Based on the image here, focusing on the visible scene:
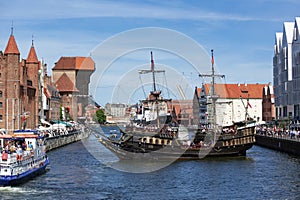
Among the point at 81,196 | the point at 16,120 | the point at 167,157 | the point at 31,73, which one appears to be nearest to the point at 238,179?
the point at 81,196

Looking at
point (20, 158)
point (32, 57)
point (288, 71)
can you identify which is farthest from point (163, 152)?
point (288, 71)

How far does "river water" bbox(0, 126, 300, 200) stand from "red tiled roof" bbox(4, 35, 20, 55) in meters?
42.3

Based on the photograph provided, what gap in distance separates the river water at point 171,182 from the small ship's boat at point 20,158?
0.76 m

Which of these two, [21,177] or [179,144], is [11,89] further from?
[21,177]

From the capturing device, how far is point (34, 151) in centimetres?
5431

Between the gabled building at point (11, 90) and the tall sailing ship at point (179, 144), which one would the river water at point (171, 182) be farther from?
the gabled building at point (11, 90)

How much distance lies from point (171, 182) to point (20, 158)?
43.1 feet

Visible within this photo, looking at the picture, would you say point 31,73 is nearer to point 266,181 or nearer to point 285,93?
point 285,93

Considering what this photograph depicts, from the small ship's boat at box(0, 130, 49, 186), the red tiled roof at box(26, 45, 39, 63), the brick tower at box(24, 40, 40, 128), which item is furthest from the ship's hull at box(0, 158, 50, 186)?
the red tiled roof at box(26, 45, 39, 63)

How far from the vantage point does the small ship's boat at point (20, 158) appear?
1753 inches

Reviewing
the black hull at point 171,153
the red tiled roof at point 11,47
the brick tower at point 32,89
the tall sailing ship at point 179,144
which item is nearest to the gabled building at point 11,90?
the red tiled roof at point 11,47

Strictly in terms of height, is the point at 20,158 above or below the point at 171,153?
above

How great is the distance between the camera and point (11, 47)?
349ft

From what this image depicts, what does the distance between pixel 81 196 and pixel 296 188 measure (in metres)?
17.0
